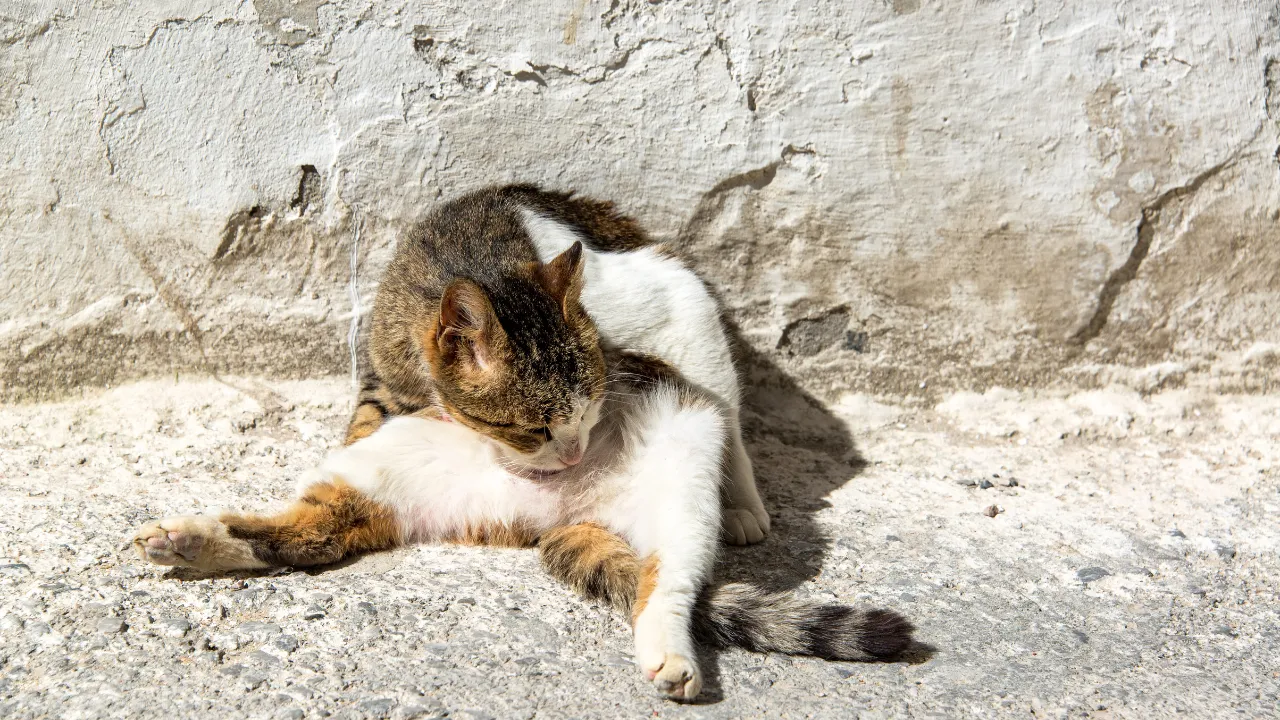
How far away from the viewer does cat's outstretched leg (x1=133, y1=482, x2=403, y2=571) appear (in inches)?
108

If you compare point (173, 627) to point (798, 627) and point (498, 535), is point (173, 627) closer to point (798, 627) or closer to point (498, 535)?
point (498, 535)

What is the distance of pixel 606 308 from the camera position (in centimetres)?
346

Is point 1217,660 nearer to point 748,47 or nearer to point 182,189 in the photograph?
point 748,47

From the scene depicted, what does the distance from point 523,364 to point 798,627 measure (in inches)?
41.0

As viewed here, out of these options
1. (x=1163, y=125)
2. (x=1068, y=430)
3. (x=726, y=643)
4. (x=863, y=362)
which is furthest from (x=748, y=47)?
(x=726, y=643)

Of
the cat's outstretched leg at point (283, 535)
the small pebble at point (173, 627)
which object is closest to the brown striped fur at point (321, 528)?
the cat's outstretched leg at point (283, 535)

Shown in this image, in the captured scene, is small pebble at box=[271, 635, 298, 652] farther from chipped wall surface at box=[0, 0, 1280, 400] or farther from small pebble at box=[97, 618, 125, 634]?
chipped wall surface at box=[0, 0, 1280, 400]

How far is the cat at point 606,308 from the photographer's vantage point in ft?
11.0

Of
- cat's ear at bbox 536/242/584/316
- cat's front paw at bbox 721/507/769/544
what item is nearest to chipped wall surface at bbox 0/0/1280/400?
cat's ear at bbox 536/242/584/316

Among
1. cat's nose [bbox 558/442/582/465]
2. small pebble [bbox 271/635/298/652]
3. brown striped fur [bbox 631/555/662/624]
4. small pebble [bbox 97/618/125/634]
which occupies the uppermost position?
cat's nose [bbox 558/442/582/465]

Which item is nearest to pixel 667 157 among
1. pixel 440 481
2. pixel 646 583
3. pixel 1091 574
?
pixel 440 481

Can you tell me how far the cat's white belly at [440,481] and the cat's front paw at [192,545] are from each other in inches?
12.1

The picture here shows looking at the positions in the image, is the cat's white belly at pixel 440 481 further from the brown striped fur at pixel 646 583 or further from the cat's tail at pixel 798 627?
the cat's tail at pixel 798 627

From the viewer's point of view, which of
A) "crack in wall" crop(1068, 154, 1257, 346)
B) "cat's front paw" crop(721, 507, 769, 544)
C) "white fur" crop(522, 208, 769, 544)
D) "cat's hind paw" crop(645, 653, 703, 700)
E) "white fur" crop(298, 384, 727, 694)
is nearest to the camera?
"cat's hind paw" crop(645, 653, 703, 700)
